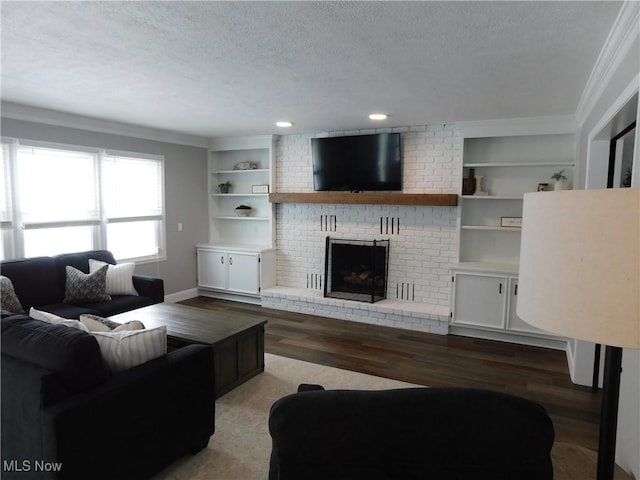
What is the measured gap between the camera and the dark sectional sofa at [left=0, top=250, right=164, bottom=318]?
3838 mm

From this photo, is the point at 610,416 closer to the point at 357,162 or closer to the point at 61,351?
the point at 61,351

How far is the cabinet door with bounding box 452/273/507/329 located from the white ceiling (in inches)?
70.1

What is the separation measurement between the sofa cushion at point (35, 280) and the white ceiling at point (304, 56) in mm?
1549

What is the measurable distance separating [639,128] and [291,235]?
15.2ft

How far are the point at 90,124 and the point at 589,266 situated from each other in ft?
17.2

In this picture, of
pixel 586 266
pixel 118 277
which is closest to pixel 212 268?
pixel 118 277

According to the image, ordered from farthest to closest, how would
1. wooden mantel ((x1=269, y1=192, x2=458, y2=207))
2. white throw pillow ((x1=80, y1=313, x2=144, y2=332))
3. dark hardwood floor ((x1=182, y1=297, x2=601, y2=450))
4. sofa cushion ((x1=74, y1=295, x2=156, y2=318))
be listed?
wooden mantel ((x1=269, y1=192, x2=458, y2=207))
sofa cushion ((x1=74, y1=295, x2=156, y2=318))
dark hardwood floor ((x1=182, y1=297, x2=601, y2=450))
white throw pillow ((x1=80, y1=313, x2=144, y2=332))

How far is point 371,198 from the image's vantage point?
17.1 feet

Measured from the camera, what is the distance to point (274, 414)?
1304 millimetres

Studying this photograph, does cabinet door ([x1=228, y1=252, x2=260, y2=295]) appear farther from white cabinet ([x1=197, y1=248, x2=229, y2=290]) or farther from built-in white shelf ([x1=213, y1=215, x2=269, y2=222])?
built-in white shelf ([x1=213, y1=215, x2=269, y2=222])

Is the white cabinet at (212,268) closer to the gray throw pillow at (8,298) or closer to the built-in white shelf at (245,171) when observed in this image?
the built-in white shelf at (245,171)

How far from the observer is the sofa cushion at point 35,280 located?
12.6 feet

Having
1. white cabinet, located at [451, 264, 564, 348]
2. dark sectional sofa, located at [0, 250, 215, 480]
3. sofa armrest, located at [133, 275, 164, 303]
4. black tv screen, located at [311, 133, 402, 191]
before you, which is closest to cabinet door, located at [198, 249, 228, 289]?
sofa armrest, located at [133, 275, 164, 303]

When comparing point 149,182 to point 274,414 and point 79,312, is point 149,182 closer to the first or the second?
point 79,312
